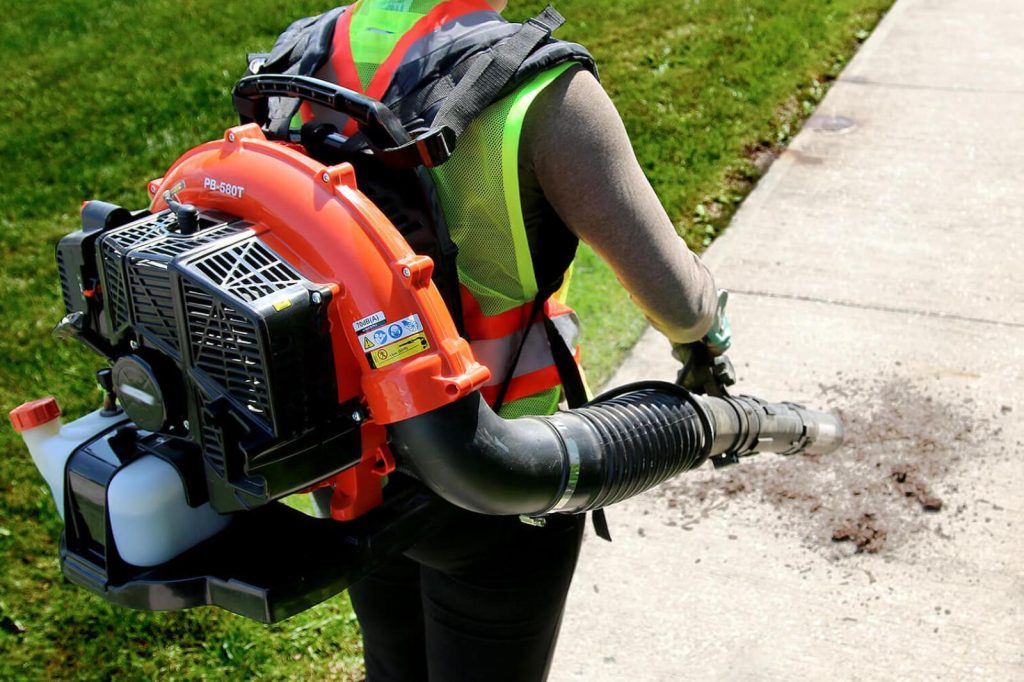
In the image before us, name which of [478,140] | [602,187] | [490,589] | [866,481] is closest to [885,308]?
[866,481]

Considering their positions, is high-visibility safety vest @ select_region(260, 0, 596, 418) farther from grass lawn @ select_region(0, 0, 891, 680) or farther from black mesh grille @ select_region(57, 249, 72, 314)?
grass lawn @ select_region(0, 0, 891, 680)

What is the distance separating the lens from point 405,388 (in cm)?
151

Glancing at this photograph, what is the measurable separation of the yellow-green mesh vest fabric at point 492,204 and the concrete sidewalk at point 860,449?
161 cm

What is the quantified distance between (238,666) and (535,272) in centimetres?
184

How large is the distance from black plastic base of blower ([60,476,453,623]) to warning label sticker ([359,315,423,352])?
1.11 ft

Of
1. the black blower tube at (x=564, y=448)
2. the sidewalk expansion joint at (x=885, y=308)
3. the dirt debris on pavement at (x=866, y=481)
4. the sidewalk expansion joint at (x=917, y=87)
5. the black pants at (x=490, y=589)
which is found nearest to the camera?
the black blower tube at (x=564, y=448)

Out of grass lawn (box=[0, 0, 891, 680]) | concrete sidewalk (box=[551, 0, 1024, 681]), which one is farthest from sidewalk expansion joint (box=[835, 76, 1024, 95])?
concrete sidewalk (box=[551, 0, 1024, 681])

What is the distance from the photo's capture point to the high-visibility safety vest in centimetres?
164

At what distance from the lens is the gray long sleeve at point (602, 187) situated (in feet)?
5.36

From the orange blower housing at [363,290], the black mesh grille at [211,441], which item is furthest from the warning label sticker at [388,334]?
the black mesh grille at [211,441]

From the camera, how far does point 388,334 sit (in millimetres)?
1503

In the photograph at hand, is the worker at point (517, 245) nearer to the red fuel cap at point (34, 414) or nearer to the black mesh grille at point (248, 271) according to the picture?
the black mesh grille at point (248, 271)

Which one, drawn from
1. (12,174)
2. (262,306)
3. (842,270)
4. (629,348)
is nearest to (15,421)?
(262,306)

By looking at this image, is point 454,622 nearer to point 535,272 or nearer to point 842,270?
point 535,272
